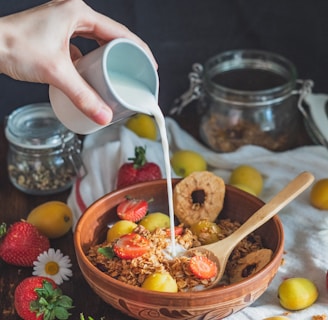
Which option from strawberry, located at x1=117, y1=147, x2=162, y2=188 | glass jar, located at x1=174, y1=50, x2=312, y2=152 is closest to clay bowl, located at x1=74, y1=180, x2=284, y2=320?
strawberry, located at x1=117, y1=147, x2=162, y2=188

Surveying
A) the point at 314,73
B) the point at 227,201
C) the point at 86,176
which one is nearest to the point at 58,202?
the point at 86,176

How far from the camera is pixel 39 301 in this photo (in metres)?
0.88

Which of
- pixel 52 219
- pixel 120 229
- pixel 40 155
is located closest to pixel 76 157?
pixel 40 155

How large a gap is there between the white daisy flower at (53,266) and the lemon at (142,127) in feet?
1.14

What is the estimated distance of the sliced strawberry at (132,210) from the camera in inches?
39.3

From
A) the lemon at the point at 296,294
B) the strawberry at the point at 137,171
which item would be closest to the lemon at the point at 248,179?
the strawberry at the point at 137,171

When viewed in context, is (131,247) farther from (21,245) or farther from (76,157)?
(76,157)

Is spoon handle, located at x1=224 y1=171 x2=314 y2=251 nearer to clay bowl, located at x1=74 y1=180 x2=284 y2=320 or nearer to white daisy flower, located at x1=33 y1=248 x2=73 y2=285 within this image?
clay bowl, located at x1=74 y1=180 x2=284 y2=320

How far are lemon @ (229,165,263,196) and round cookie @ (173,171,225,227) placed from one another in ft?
0.39

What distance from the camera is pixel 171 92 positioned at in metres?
1.43

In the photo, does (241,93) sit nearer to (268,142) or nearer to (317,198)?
(268,142)

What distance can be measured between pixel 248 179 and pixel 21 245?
0.37m

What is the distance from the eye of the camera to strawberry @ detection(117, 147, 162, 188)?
1.11 m

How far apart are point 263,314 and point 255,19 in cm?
65
